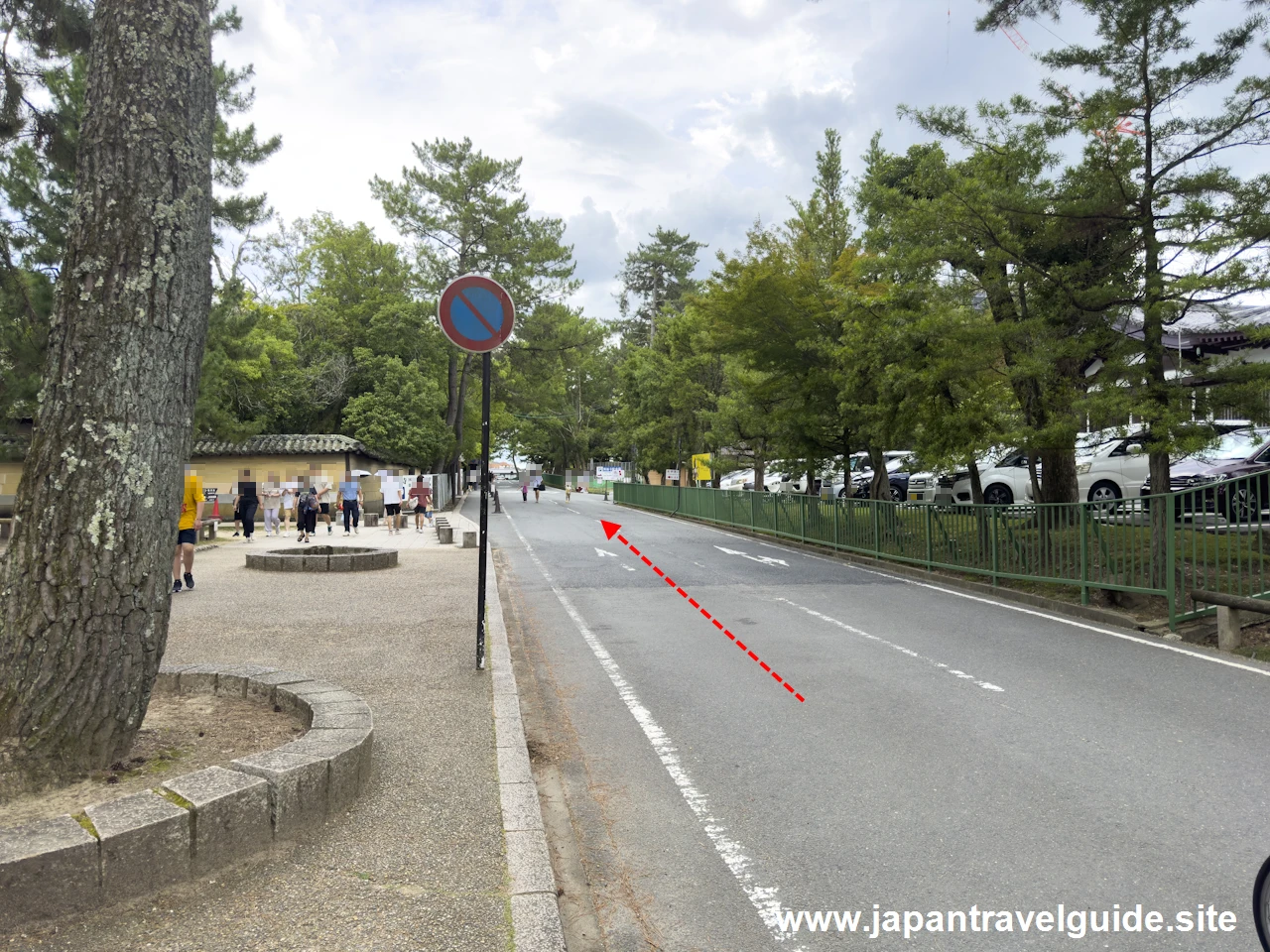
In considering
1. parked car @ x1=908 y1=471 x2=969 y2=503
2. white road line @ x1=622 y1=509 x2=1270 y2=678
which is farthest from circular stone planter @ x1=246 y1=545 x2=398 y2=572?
parked car @ x1=908 y1=471 x2=969 y2=503

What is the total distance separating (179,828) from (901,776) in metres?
3.57

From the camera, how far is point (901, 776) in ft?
16.3

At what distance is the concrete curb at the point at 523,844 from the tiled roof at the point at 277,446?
29603 mm

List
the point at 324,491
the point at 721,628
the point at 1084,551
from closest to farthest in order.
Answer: the point at 721,628, the point at 1084,551, the point at 324,491

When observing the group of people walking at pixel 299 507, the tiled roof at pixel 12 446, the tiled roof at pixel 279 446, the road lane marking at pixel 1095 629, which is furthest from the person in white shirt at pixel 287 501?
the road lane marking at pixel 1095 629

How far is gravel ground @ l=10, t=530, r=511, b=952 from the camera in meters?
3.01

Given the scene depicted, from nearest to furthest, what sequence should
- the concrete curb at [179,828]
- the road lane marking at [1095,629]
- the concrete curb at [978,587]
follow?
the concrete curb at [179,828], the road lane marking at [1095,629], the concrete curb at [978,587]

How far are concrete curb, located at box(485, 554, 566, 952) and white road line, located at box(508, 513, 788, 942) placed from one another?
79 cm

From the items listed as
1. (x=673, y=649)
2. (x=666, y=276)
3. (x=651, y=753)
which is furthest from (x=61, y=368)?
(x=666, y=276)

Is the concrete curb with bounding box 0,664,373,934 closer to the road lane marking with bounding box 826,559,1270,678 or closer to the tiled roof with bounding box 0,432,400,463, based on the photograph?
the road lane marking with bounding box 826,559,1270,678

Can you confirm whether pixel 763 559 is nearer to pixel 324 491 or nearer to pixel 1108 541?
pixel 1108 541

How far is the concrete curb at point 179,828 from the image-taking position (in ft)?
9.73

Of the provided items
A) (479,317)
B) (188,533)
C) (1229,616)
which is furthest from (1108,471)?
(188,533)

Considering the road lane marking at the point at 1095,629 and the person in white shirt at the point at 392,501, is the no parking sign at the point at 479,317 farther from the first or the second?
the person in white shirt at the point at 392,501
